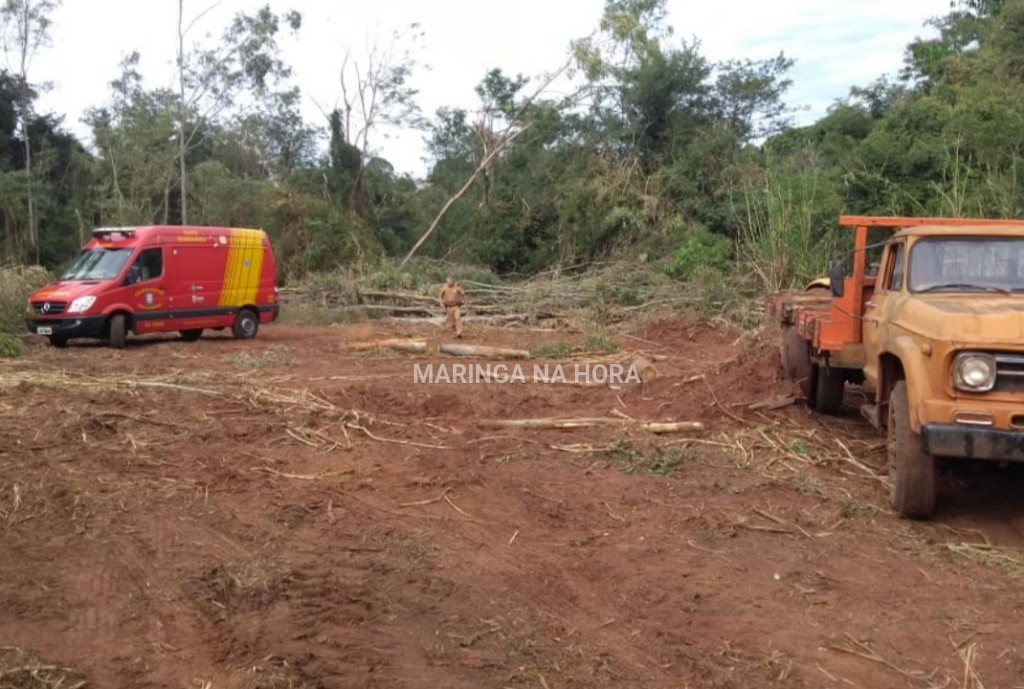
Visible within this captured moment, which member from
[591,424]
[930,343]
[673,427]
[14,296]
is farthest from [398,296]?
[930,343]

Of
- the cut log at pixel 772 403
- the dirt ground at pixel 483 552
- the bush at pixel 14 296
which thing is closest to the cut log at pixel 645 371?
the dirt ground at pixel 483 552

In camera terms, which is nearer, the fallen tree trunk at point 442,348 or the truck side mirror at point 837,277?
the truck side mirror at point 837,277

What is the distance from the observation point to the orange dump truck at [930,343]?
18.5 feet

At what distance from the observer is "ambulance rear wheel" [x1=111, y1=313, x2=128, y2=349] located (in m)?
16.5

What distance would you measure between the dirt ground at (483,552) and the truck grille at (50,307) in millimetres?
6355

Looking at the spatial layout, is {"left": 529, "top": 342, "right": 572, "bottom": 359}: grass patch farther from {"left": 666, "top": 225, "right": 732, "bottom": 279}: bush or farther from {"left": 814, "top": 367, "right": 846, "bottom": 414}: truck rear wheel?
{"left": 666, "top": 225, "right": 732, "bottom": 279}: bush

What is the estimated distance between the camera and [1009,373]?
223 inches

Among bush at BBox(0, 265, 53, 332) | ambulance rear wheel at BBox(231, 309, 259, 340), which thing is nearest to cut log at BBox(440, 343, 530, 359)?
ambulance rear wheel at BBox(231, 309, 259, 340)

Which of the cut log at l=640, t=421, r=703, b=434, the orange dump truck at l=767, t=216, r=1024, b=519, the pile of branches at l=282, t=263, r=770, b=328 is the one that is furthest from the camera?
the pile of branches at l=282, t=263, r=770, b=328

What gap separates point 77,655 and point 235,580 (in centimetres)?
99

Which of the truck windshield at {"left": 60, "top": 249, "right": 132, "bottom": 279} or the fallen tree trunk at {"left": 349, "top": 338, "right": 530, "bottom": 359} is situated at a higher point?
the truck windshield at {"left": 60, "top": 249, "right": 132, "bottom": 279}

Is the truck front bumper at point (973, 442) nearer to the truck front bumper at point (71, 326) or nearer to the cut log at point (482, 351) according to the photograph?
the cut log at point (482, 351)

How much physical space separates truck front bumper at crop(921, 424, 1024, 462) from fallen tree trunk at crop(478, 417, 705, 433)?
10.4 ft

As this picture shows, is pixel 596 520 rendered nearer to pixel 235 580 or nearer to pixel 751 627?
pixel 751 627
